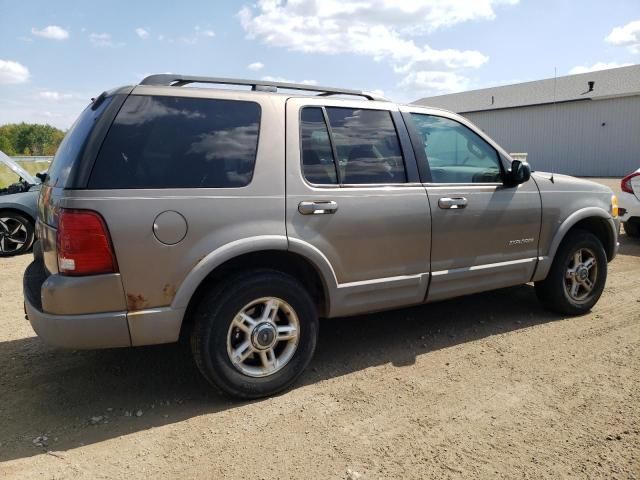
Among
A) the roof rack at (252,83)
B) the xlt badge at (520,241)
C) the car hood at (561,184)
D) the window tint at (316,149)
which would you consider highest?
the roof rack at (252,83)

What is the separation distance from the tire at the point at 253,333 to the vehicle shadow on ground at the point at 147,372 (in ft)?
0.68

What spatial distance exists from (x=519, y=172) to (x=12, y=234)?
7741mm

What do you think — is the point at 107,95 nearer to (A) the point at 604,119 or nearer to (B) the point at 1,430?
(B) the point at 1,430

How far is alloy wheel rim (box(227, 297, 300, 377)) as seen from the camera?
3.20 meters

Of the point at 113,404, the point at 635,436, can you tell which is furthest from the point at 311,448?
the point at 635,436

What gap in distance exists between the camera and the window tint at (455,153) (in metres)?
4.02

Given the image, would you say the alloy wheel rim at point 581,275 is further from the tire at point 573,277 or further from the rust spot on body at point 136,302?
the rust spot on body at point 136,302

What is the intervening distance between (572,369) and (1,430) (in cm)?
382

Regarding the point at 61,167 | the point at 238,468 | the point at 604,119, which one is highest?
the point at 604,119

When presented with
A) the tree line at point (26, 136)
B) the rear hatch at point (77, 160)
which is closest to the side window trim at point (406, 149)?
the rear hatch at point (77, 160)

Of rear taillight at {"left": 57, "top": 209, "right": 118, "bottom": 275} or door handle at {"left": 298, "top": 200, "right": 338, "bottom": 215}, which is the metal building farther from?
rear taillight at {"left": 57, "top": 209, "right": 118, "bottom": 275}

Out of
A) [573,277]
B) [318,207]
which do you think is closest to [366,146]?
[318,207]

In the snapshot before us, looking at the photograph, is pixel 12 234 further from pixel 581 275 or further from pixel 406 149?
pixel 581 275

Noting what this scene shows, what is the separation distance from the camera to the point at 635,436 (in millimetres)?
2834
